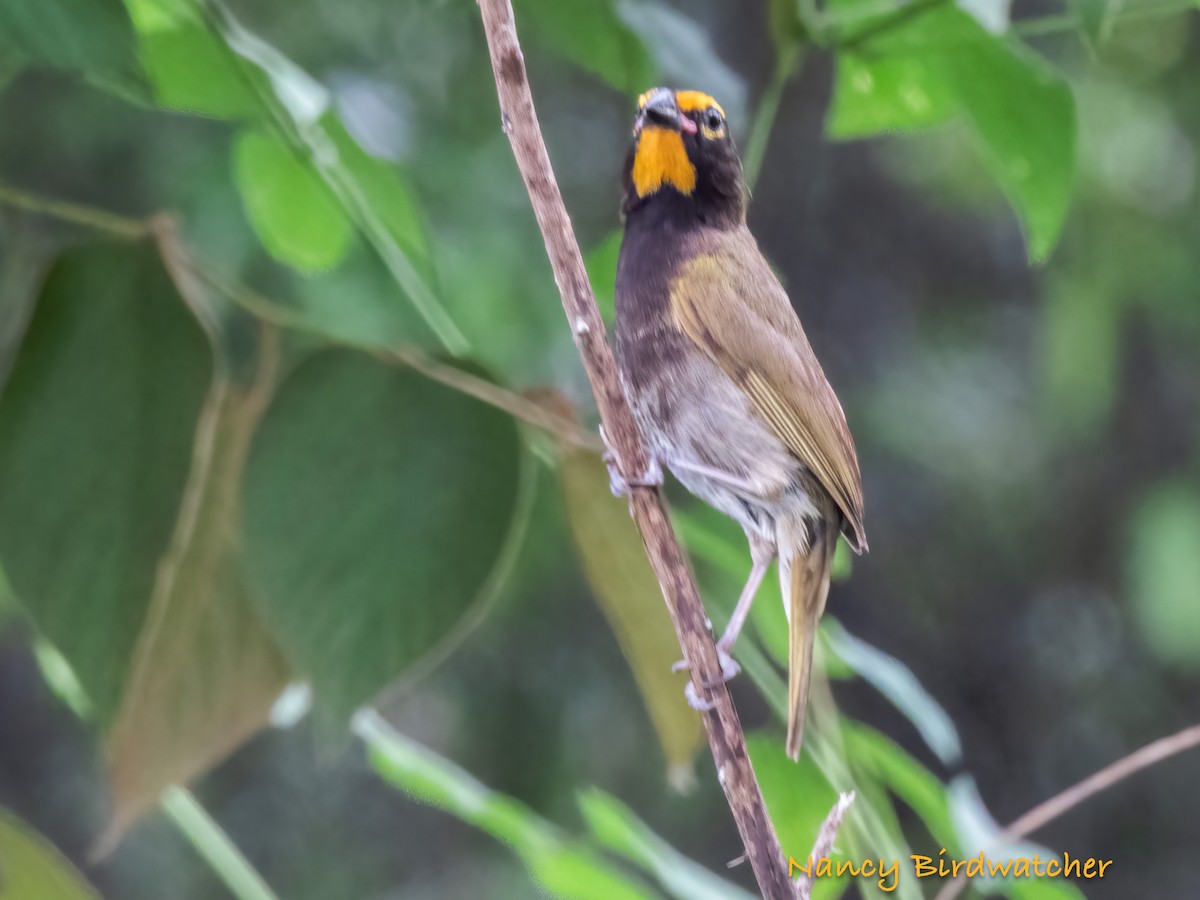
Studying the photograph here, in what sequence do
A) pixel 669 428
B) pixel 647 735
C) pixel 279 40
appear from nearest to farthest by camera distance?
pixel 669 428
pixel 279 40
pixel 647 735

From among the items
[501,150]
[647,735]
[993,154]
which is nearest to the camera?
[993,154]

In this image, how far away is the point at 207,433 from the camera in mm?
517

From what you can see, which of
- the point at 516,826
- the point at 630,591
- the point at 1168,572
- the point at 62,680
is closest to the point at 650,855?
the point at 516,826

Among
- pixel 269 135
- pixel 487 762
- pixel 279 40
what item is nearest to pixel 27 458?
pixel 269 135

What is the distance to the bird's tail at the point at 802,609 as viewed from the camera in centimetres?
61

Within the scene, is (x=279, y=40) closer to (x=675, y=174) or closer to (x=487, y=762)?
(x=675, y=174)

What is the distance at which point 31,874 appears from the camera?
0.47m

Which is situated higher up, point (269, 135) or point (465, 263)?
point (269, 135)

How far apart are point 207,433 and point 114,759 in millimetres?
131

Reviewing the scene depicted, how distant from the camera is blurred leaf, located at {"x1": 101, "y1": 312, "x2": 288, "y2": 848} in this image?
494 millimetres

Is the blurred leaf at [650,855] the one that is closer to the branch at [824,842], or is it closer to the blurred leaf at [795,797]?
the blurred leaf at [795,797]

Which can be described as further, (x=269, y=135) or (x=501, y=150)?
(x=501, y=150)

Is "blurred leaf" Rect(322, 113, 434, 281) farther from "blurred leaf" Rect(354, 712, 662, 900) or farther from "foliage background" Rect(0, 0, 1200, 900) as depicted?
"blurred leaf" Rect(354, 712, 662, 900)

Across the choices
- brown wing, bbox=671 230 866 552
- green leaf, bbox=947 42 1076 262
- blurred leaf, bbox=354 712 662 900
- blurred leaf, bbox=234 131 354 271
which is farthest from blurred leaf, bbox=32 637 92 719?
green leaf, bbox=947 42 1076 262
